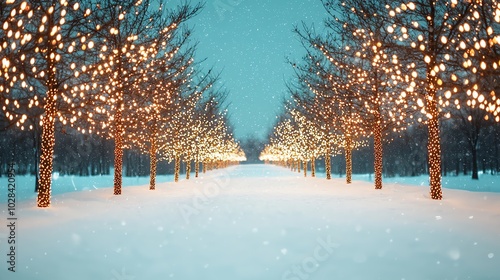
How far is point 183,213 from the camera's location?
10.3 meters

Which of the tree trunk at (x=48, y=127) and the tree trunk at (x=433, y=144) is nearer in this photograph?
the tree trunk at (x=48, y=127)

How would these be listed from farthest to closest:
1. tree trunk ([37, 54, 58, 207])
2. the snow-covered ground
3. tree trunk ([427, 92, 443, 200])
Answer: tree trunk ([427, 92, 443, 200]) → tree trunk ([37, 54, 58, 207]) → the snow-covered ground

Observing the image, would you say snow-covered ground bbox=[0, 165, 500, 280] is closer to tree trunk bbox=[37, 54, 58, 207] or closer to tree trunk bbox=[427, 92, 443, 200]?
tree trunk bbox=[37, 54, 58, 207]

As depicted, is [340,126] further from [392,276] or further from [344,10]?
[392,276]

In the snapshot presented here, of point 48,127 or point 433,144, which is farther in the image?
point 433,144

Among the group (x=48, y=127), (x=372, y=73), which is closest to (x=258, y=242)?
(x=48, y=127)

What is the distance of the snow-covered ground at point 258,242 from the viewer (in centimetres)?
528

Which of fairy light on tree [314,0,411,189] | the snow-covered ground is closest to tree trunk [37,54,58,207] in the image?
the snow-covered ground

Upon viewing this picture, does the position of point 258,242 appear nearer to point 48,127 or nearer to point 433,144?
point 48,127

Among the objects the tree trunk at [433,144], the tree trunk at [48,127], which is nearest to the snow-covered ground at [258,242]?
the tree trunk at [48,127]

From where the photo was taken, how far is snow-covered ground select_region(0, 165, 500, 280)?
5.28 meters

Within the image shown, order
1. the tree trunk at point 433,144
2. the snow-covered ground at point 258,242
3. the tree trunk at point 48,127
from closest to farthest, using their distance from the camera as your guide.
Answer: the snow-covered ground at point 258,242 < the tree trunk at point 48,127 < the tree trunk at point 433,144

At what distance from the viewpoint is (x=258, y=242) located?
22.4ft

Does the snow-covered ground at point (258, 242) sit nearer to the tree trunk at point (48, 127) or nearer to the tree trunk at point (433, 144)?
the tree trunk at point (48, 127)
